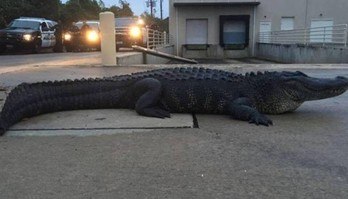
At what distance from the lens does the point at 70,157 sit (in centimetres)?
343

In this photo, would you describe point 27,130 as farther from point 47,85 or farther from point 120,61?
point 120,61

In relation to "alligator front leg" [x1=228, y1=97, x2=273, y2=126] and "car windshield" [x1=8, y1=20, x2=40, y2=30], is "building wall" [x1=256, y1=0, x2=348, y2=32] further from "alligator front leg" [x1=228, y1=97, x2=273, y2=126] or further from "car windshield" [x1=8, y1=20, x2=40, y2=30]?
"alligator front leg" [x1=228, y1=97, x2=273, y2=126]

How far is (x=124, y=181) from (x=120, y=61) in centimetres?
1005

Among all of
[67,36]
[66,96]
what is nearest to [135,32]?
[67,36]

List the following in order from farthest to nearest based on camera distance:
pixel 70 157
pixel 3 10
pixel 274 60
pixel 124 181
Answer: pixel 3 10
pixel 274 60
pixel 70 157
pixel 124 181

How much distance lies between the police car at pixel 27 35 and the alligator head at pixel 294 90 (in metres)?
20.8

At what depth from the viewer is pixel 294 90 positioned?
490cm

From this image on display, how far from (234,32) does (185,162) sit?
34.1 metres

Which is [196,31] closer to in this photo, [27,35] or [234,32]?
[234,32]

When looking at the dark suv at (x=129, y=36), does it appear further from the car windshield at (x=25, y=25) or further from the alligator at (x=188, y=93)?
the alligator at (x=188, y=93)

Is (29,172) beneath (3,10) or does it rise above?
beneath

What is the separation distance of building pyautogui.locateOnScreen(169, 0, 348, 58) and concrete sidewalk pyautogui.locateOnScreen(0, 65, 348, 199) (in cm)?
3215

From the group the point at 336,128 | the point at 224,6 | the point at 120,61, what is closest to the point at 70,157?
the point at 336,128

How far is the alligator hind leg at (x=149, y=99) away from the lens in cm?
487
